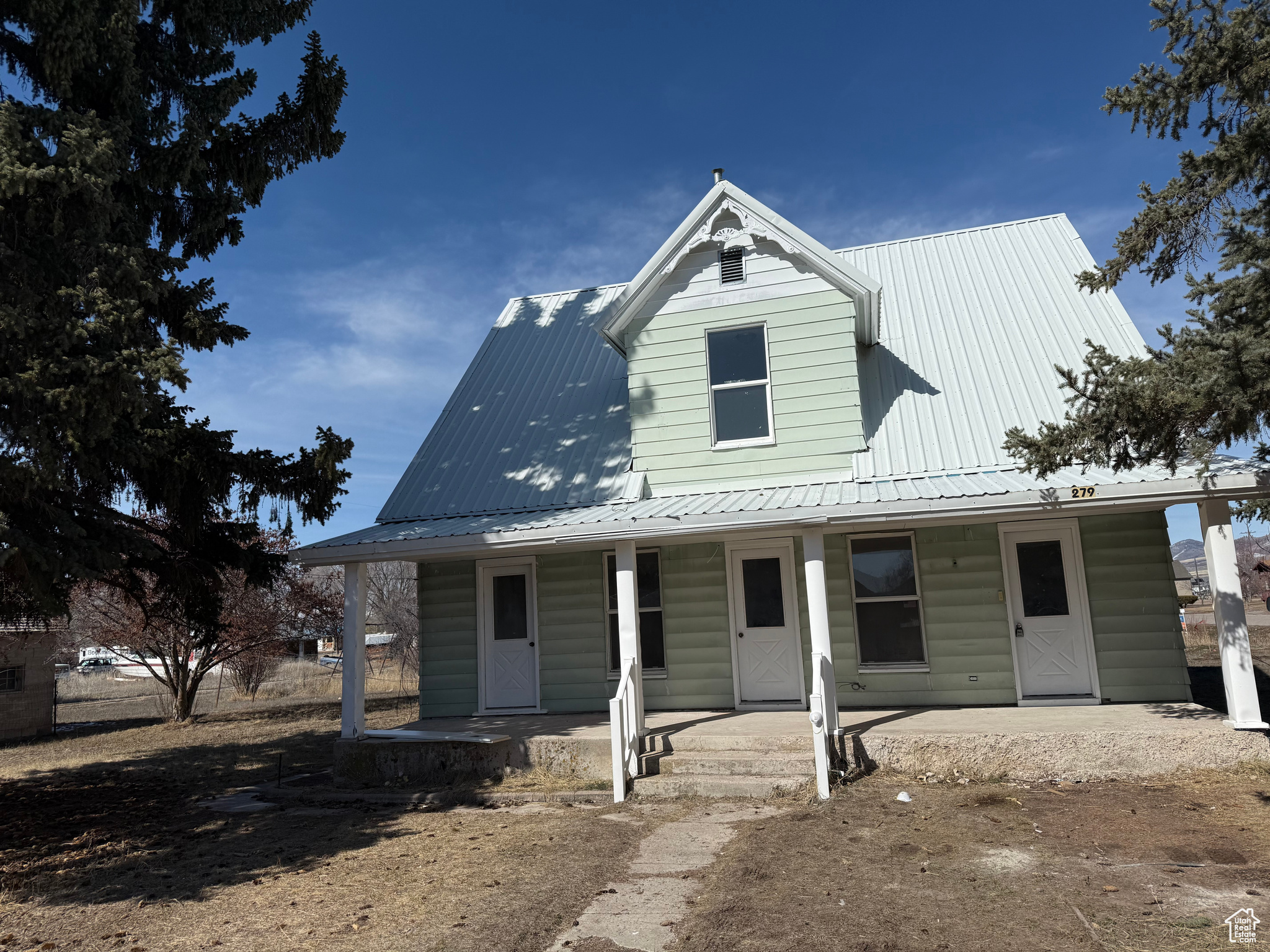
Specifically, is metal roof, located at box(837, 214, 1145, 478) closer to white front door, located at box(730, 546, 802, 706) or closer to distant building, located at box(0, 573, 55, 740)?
white front door, located at box(730, 546, 802, 706)

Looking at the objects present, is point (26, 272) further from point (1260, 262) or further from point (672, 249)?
point (1260, 262)

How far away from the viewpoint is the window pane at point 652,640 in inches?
460

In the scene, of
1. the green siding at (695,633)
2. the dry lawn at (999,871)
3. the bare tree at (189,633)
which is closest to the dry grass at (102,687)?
the bare tree at (189,633)

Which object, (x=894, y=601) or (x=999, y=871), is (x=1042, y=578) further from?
(x=999, y=871)

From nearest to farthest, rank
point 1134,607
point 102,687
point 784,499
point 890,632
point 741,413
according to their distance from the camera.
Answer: point 784,499
point 1134,607
point 890,632
point 741,413
point 102,687

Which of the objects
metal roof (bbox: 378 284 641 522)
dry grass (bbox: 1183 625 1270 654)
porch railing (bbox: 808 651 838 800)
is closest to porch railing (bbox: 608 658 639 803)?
porch railing (bbox: 808 651 838 800)

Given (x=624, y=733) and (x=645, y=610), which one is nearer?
(x=624, y=733)

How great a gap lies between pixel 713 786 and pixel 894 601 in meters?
3.83

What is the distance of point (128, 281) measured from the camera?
23.8 feet

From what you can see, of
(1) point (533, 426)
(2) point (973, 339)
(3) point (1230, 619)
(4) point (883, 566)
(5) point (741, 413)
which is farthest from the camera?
(1) point (533, 426)

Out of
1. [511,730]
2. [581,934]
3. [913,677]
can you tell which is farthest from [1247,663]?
[511,730]

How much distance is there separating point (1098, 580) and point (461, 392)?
10156 millimetres

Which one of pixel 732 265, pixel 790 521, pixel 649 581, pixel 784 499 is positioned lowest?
pixel 649 581

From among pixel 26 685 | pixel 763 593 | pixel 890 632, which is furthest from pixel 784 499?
pixel 26 685
